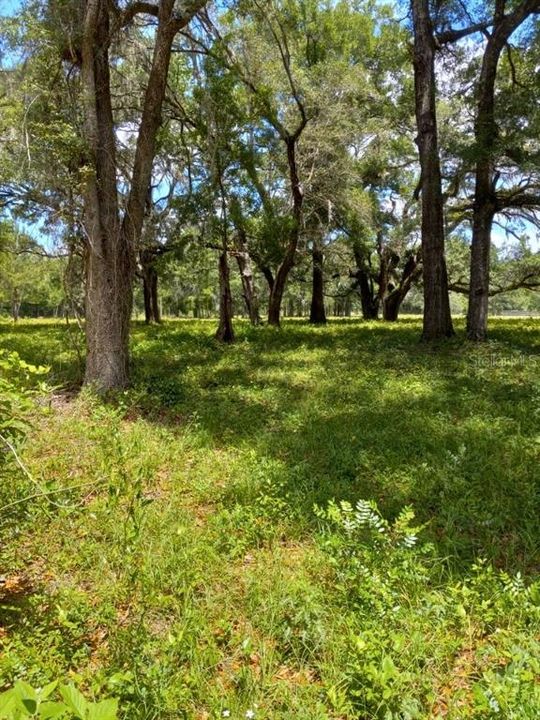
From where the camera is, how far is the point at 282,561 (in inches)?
103

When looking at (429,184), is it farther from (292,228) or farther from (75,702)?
(75,702)

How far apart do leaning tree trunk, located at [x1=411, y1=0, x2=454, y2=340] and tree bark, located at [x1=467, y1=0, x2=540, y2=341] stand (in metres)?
0.65

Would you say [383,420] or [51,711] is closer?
[51,711]

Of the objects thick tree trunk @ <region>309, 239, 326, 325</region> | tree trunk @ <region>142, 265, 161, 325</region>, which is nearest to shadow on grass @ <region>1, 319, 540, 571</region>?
thick tree trunk @ <region>309, 239, 326, 325</region>

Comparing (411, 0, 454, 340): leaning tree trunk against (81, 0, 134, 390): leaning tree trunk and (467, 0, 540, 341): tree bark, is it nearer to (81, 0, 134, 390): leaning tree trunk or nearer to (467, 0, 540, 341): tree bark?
(467, 0, 540, 341): tree bark

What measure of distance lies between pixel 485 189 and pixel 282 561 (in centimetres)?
894

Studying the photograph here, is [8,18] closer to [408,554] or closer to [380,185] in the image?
[408,554]

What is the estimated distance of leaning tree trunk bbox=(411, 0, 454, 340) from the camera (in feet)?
28.7

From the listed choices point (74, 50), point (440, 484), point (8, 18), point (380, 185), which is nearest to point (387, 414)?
point (440, 484)

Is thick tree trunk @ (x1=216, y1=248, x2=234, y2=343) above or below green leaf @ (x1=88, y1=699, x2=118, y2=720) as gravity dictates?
above

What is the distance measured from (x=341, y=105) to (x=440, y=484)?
37.3 ft

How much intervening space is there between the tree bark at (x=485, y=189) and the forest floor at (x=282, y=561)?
14.8 ft

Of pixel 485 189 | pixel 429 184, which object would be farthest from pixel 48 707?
pixel 485 189

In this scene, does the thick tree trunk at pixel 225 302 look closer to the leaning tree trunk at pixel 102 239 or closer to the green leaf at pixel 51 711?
the leaning tree trunk at pixel 102 239
